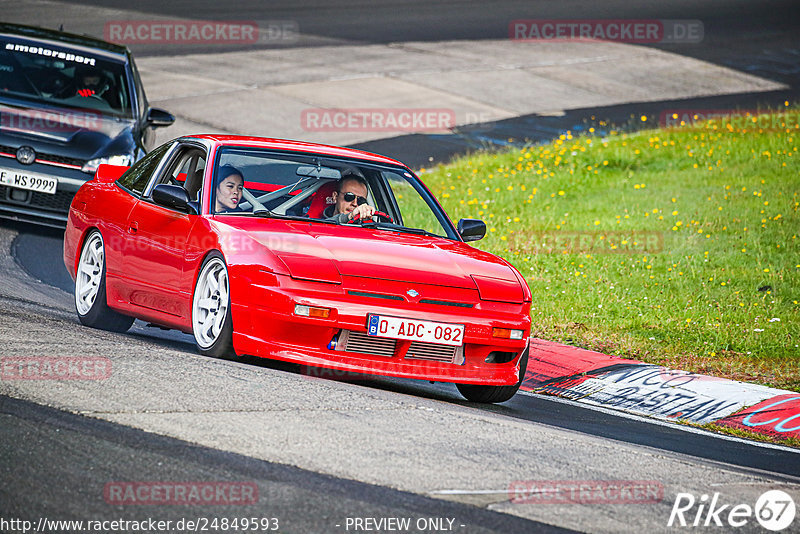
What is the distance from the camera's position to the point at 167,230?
7648mm

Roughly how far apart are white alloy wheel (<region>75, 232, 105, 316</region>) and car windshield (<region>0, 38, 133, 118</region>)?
4.24 m

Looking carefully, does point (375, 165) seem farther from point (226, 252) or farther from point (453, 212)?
point (453, 212)

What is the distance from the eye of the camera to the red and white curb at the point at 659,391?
791 centimetres

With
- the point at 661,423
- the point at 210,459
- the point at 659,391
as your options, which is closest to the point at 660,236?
the point at 659,391

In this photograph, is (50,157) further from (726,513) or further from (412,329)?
(726,513)

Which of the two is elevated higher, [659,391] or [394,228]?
[394,228]

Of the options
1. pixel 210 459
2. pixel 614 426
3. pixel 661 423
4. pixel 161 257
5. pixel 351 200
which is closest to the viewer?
pixel 210 459

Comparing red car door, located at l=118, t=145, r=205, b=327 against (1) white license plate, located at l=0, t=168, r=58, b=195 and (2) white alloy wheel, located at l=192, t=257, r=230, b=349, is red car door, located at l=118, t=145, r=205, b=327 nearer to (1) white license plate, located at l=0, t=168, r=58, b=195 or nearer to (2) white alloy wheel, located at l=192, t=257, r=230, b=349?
(2) white alloy wheel, located at l=192, t=257, r=230, b=349

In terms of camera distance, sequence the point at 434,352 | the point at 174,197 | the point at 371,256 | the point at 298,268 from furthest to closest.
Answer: the point at 174,197, the point at 371,256, the point at 434,352, the point at 298,268

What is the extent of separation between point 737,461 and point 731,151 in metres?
12.1

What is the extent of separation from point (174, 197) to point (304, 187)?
91 cm

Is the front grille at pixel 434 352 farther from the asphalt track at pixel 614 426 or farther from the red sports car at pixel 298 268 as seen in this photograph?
the asphalt track at pixel 614 426

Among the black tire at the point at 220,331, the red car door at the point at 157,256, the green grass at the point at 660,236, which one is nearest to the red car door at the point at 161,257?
the red car door at the point at 157,256

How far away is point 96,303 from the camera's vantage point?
8289 mm
